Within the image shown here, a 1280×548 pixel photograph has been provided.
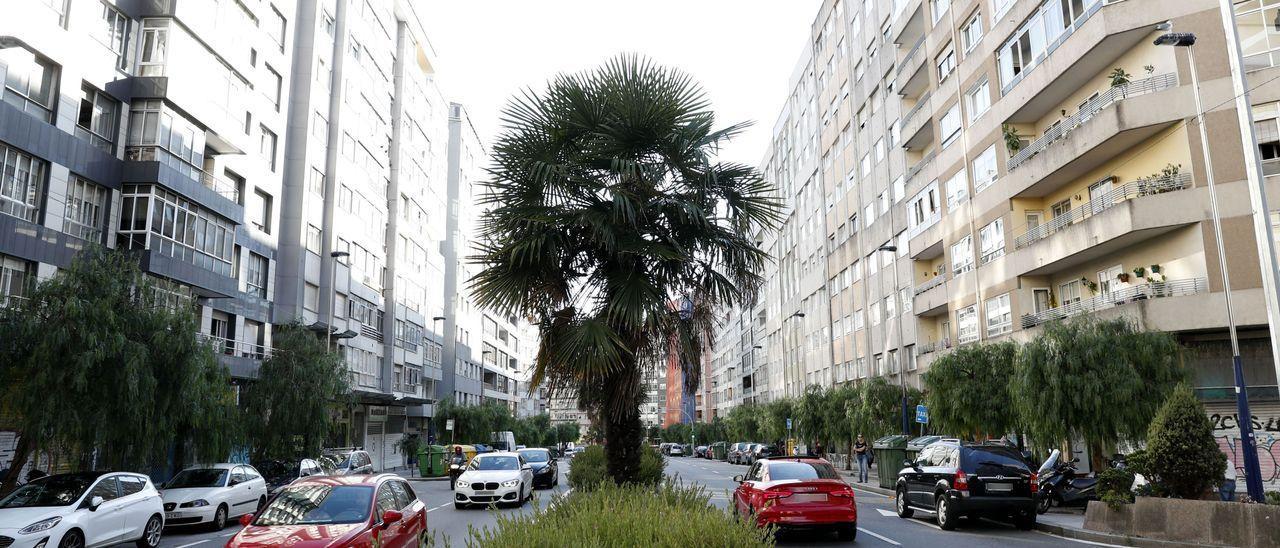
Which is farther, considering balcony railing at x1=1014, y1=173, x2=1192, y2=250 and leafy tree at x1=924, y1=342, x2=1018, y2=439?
leafy tree at x1=924, y1=342, x2=1018, y2=439

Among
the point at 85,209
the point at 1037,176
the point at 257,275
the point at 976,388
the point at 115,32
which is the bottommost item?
the point at 976,388

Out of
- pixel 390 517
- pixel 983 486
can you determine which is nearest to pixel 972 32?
pixel 983 486

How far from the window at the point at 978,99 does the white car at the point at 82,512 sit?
1163 inches

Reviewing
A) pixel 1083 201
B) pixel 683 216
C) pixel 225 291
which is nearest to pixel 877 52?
Result: pixel 1083 201

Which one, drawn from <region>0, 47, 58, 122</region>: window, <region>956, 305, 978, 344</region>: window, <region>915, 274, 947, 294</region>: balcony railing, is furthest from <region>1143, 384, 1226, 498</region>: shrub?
<region>0, 47, 58, 122</region>: window

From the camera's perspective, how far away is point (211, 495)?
17812mm

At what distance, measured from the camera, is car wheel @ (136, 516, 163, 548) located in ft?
48.5

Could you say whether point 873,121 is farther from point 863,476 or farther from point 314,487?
point 314,487

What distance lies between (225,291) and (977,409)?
24634 millimetres

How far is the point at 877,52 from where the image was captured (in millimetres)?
45500

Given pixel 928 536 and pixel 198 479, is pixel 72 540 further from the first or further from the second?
pixel 928 536

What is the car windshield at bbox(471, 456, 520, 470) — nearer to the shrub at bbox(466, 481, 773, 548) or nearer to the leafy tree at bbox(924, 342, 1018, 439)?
the leafy tree at bbox(924, 342, 1018, 439)

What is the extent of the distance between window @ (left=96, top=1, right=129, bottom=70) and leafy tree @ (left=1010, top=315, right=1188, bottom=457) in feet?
90.3

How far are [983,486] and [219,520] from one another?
51.0ft
